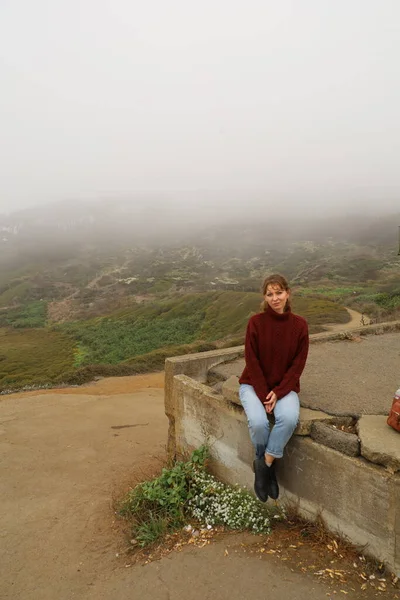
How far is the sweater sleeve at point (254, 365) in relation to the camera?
146 inches

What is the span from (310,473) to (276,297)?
5.30 feet

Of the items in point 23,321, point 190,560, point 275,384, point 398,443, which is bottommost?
point 23,321

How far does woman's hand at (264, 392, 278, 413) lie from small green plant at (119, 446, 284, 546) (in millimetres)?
1078

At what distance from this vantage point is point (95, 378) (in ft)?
62.5

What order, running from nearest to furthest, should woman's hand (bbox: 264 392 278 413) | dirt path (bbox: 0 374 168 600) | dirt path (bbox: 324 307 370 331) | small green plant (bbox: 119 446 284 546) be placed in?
woman's hand (bbox: 264 392 278 413) → small green plant (bbox: 119 446 284 546) → dirt path (bbox: 0 374 168 600) → dirt path (bbox: 324 307 370 331)

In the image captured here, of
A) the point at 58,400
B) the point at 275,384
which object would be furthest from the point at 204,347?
the point at 275,384

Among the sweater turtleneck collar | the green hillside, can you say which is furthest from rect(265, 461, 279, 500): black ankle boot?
the green hillside

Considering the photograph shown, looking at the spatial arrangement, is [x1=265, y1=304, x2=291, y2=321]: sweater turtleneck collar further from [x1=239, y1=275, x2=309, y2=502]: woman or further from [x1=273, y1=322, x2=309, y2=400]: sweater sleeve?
[x1=273, y1=322, x2=309, y2=400]: sweater sleeve

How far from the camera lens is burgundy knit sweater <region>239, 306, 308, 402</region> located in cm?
373

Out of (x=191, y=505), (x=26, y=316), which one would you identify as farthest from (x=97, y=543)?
(x=26, y=316)

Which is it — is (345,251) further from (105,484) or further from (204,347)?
(105,484)

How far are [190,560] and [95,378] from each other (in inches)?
641

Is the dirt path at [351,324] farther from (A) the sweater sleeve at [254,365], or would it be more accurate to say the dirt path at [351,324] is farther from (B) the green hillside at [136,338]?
(A) the sweater sleeve at [254,365]

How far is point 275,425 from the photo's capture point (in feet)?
11.4
